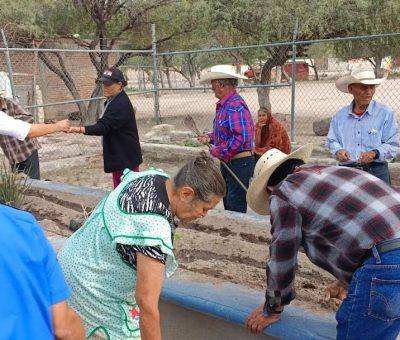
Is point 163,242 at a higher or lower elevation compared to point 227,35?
lower

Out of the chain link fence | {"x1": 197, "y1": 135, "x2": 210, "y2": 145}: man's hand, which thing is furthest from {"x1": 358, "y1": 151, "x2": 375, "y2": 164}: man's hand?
the chain link fence

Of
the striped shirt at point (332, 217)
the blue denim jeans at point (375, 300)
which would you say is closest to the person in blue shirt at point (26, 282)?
the striped shirt at point (332, 217)

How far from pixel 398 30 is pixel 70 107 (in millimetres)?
11626

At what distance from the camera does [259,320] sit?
2129 mm

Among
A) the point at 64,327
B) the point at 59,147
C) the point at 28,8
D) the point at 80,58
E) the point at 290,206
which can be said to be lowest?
the point at 59,147

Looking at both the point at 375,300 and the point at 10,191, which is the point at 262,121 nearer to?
the point at 10,191

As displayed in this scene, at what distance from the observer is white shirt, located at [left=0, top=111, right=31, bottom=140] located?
3678 mm

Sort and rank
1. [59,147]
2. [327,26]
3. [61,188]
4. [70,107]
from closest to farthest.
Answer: [61,188], [59,147], [327,26], [70,107]

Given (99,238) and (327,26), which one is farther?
(327,26)

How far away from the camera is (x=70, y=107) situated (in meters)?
18.0

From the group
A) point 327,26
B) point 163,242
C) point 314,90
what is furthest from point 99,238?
point 314,90

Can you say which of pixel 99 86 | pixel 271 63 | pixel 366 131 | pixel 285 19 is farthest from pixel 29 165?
pixel 271 63

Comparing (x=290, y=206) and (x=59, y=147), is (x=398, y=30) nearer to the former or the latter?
(x=59, y=147)

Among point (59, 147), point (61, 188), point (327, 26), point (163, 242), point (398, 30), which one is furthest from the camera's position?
point (398, 30)
